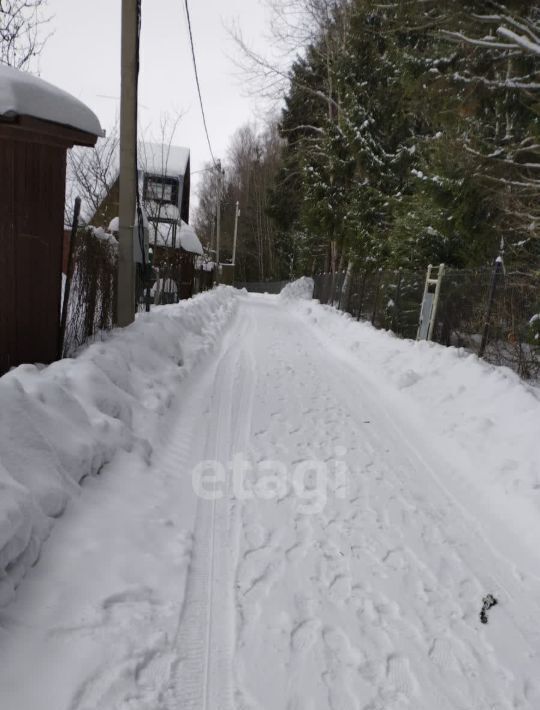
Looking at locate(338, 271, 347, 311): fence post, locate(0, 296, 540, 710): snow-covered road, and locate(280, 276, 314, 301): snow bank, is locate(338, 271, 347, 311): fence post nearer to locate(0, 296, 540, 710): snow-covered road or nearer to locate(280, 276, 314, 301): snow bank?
locate(280, 276, 314, 301): snow bank

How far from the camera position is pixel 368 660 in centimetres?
192

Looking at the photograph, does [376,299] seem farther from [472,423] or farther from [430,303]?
[472,423]

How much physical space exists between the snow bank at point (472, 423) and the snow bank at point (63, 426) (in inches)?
104

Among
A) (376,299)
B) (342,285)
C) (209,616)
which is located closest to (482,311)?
(376,299)

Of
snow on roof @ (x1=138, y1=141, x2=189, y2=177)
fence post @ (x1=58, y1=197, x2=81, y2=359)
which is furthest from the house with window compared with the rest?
fence post @ (x1=58, y1=197, x2=81, y2=359)

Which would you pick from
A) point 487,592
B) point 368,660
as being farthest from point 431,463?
point 368,660

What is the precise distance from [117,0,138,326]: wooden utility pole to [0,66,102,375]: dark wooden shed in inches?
61.5

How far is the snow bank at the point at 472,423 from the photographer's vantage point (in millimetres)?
3324

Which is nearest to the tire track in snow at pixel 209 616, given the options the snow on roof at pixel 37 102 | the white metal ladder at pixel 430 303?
the snow on roof at pixel 37 102

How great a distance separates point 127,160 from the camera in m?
5.88

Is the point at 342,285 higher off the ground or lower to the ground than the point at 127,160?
lower

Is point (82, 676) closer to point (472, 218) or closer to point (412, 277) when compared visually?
point (472, 218)

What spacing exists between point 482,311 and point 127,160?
5.78 metres

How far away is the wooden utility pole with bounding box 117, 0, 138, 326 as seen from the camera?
222 inches
